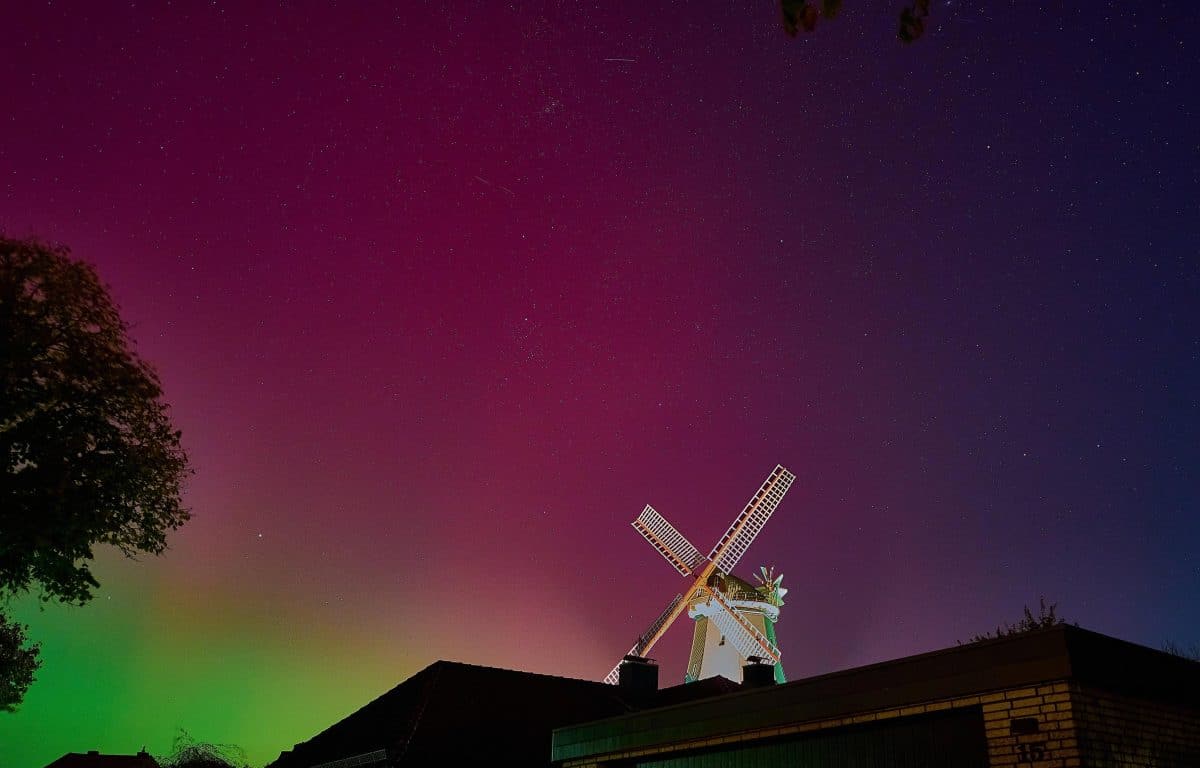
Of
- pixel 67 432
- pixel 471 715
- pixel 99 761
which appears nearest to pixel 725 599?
pixel 471 715

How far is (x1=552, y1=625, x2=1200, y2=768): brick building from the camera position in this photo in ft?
28.2

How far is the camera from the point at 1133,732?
890 centimetres

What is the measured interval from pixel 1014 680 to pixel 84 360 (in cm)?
1789

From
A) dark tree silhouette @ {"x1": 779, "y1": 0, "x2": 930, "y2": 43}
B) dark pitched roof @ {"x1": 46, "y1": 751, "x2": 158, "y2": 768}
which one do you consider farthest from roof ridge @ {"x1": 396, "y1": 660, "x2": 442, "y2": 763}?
dark pitched roof @ {"x1": 46, "y1": 751, "x2": 158, "y2": 768}

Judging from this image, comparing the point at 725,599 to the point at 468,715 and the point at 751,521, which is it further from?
the point at 468,715

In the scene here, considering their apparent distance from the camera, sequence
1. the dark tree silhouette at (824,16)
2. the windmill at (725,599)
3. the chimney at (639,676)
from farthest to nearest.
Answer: the windmill at (725,599) → the chimney at (639,676) → the dark tree silhouette at (824,16)

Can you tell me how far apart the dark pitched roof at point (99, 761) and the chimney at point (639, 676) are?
60.2m

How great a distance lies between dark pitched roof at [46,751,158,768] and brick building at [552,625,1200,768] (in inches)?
2958

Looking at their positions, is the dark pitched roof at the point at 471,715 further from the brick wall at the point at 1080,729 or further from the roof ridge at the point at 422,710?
the brick wall at the point at 1080,729

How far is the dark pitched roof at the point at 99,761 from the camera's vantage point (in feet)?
231

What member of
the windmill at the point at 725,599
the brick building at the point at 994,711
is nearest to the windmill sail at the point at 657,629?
the windmill at the point at 725,599

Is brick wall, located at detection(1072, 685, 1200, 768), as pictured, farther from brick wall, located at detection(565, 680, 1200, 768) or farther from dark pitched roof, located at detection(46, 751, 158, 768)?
dark pitched roof, located at detection(46, 751, 158, 768)

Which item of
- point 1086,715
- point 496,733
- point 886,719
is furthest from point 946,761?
point 496,733

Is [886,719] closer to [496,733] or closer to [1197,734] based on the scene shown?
[1197,734]
